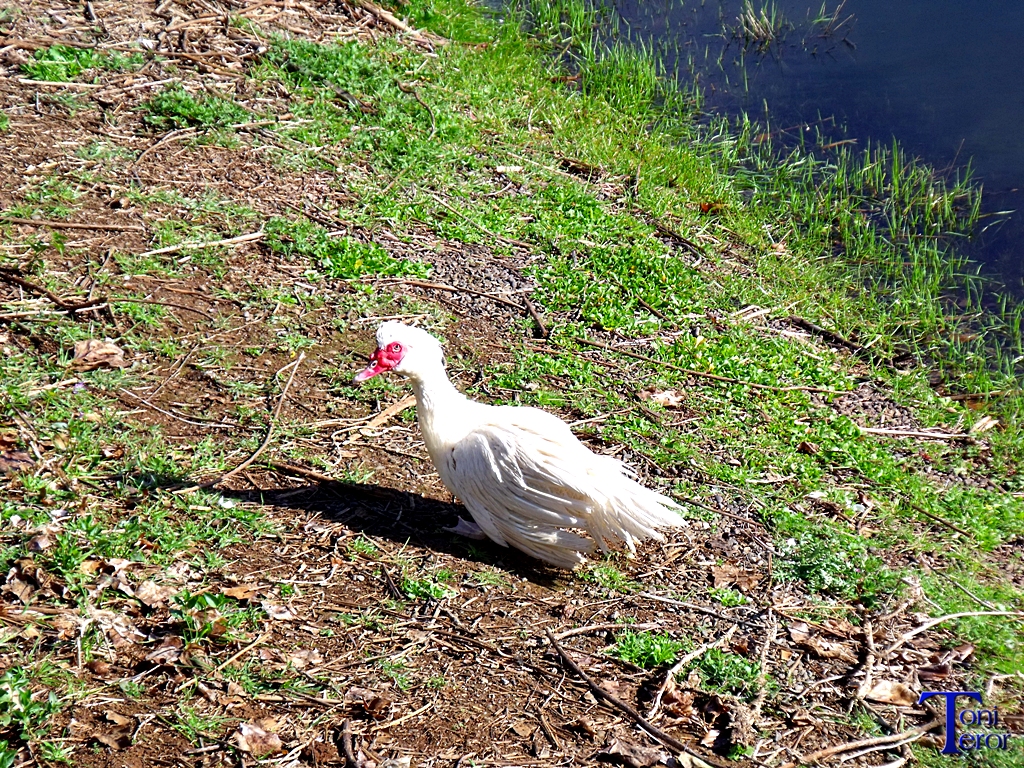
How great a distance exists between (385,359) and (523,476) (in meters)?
0.78

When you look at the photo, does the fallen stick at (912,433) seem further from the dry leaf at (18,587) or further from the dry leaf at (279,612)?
the dry leaf at (18,587)

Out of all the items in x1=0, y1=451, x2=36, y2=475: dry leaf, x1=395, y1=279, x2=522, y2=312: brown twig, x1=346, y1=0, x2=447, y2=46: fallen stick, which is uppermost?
x1=346, y1=0, x2=447, y2=46: fallen stick

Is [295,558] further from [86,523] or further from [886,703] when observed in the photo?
[886,703]

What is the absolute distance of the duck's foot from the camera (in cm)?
429

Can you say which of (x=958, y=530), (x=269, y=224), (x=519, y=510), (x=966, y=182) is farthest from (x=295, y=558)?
(x=966, y=182)

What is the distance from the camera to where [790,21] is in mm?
11016

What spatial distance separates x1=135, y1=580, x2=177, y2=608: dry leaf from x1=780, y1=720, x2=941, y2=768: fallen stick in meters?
2.34

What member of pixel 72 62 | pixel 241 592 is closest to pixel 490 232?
pixel 72 62

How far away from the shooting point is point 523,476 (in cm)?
407

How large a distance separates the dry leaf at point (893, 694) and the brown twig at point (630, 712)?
0.83 m

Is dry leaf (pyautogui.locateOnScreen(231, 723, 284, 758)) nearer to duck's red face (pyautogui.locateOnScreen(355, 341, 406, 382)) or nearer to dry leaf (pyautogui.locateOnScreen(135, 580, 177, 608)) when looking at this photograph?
dry leaf (pyautogui.locateOnScreen(135, 580, 177, 608))

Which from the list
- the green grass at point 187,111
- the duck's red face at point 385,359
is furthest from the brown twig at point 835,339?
the green grass at point 187,111

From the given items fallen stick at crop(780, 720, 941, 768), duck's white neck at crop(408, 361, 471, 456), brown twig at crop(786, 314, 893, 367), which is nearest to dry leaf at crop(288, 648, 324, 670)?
duck's white neck at crop(408, 361, 471, 456)
